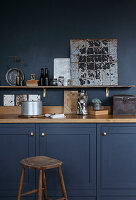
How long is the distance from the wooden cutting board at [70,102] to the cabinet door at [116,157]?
718mm

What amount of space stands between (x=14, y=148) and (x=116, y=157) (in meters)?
1.19

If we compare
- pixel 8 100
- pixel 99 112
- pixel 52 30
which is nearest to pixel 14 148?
pixel 8 100

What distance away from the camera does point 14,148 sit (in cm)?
296

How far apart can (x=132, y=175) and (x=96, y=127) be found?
2.32 ft

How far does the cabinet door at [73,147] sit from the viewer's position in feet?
9.73

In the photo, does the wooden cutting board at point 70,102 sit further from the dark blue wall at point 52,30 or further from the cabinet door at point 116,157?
the cabinet door at point 116,157

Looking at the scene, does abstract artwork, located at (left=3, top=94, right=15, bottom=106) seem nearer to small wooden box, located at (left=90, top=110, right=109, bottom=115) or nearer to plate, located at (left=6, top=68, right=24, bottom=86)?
plate, located at (left=6, top=68, right=24, bottom=86)

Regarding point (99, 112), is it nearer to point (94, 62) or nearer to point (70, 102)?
point (70, 102)

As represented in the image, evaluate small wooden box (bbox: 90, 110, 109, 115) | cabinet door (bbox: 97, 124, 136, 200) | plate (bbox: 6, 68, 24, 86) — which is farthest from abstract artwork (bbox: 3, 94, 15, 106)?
cabinet door (bbox: 97, 124, 136, 200)

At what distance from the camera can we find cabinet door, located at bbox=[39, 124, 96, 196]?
2965 millimetres

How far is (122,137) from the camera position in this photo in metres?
2.98

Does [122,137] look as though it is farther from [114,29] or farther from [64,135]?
[114,29]

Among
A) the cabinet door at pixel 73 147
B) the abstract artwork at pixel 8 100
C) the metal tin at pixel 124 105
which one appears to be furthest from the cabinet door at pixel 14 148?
the metal tin at pixel 124 105

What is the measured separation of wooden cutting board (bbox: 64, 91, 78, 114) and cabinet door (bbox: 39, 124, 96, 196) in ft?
2.11
